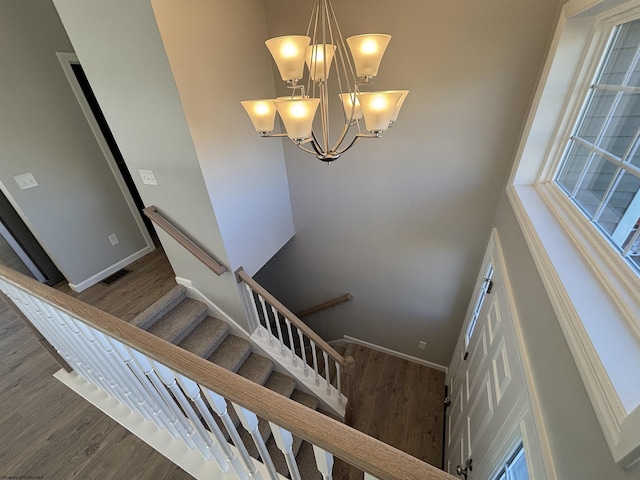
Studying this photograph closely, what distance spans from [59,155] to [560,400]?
3868mm

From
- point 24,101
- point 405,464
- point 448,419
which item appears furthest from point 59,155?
point 448,419

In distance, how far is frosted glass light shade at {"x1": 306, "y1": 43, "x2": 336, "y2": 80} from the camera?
112cm

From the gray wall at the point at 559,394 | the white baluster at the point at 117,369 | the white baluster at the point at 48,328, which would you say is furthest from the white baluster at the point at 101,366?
the gray wall at the point at 559,394

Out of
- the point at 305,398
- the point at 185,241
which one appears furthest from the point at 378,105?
the point at 305,398

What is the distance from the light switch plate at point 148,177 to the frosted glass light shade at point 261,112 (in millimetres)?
1267

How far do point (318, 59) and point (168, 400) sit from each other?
5.18ft

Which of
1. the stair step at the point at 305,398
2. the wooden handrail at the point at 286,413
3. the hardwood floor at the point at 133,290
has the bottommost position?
the stair step at the point at 305,398

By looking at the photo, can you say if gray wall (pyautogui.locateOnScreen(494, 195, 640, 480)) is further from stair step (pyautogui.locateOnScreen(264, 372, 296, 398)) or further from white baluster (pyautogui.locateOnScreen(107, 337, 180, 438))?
stair step (pyautogui.locateOnScreen(264, 372, 296, 398))

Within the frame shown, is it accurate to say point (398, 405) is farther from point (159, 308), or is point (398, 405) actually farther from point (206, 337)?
point (159, 308)

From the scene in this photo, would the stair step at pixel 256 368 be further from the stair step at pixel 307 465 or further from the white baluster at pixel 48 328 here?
the white baluster at pixel 48 328

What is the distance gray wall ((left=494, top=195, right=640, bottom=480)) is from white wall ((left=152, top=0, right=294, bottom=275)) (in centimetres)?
194

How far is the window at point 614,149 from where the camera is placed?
98 cm

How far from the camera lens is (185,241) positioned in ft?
7.14

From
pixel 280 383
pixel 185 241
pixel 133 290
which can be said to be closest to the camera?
pixel 185 241
